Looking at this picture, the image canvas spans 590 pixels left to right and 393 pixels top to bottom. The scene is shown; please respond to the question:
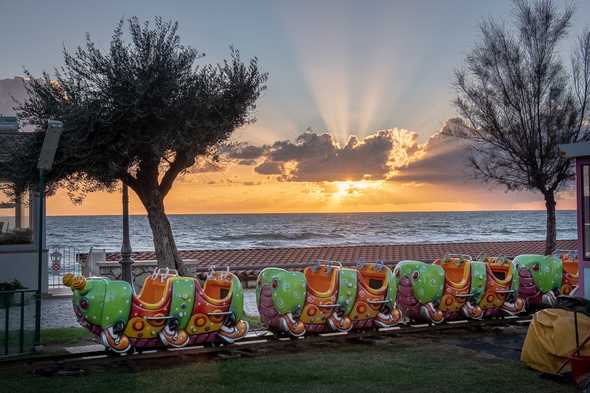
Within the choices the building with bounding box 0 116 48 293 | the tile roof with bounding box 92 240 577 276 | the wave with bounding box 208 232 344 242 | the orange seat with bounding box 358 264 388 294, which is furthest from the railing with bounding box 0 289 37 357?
the wave with bounding box 208 232 344 242

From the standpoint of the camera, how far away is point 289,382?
29.4 feet

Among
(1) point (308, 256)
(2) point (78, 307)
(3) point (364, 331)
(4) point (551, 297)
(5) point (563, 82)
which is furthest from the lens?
(1) point (308, 256)

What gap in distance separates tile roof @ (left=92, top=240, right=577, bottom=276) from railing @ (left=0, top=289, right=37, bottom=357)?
37.0ft

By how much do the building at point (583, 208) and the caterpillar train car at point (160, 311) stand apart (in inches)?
214

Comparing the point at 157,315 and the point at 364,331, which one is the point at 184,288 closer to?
the point at 157,315

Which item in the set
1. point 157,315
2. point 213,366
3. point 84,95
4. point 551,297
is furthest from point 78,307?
point 551,297

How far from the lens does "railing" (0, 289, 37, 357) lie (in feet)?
34.1

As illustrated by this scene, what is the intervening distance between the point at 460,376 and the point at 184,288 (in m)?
4.11

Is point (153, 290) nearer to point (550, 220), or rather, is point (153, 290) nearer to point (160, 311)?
point (160, 311)

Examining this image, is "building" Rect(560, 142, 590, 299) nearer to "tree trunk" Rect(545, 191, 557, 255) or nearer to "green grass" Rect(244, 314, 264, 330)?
"green grass" Rect(244, 314, 264, 330)

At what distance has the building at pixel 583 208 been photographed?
11203 millimetres

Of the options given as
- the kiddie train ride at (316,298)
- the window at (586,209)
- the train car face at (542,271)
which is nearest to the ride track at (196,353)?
the kiddie train ride at (316,298)

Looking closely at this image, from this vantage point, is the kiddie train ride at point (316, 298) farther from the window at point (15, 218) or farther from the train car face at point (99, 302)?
the window at point (15, 218)

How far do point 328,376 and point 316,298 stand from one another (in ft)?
8.37
